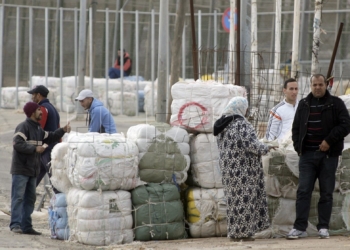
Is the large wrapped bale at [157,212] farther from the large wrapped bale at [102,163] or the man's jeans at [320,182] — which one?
the man's jeans at [320,182]

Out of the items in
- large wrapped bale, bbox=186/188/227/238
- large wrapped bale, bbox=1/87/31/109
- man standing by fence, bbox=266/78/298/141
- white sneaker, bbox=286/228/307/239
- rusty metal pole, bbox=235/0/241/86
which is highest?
rusty metal pole, bbox=235/0/241/86

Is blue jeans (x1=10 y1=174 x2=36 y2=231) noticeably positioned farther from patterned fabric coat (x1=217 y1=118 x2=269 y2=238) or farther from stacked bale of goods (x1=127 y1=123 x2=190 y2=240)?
patterned fabric coat (x1=217 y1=118 x2=269 y2=238)

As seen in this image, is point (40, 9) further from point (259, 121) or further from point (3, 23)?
point (259, 121)

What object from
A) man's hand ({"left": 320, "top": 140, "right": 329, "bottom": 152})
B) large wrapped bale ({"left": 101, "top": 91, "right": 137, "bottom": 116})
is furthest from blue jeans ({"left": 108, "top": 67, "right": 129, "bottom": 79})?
man's hand ({"left": 320, "top": 140, "right": 329, "bottom": 152})

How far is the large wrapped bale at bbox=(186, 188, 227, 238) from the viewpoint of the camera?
32.4 feet

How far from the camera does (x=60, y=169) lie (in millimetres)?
9945

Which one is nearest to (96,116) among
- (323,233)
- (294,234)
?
(294,234)

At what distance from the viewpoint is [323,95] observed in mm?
9359

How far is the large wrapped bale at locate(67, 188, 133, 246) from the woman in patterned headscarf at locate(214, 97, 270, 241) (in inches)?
42.3

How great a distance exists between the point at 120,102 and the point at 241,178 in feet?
46.2

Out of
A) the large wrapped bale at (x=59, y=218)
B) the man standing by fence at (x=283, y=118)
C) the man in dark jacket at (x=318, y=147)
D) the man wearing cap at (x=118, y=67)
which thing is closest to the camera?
the man in dark jacket at (x=318, y=147)

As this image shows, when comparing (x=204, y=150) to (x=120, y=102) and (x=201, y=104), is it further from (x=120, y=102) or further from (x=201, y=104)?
(x=120, y=102)

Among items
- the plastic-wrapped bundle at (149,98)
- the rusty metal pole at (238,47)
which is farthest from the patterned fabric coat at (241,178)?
the plastic-wrapped bundle at (149,98)

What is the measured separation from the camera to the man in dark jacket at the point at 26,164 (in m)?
10.1
